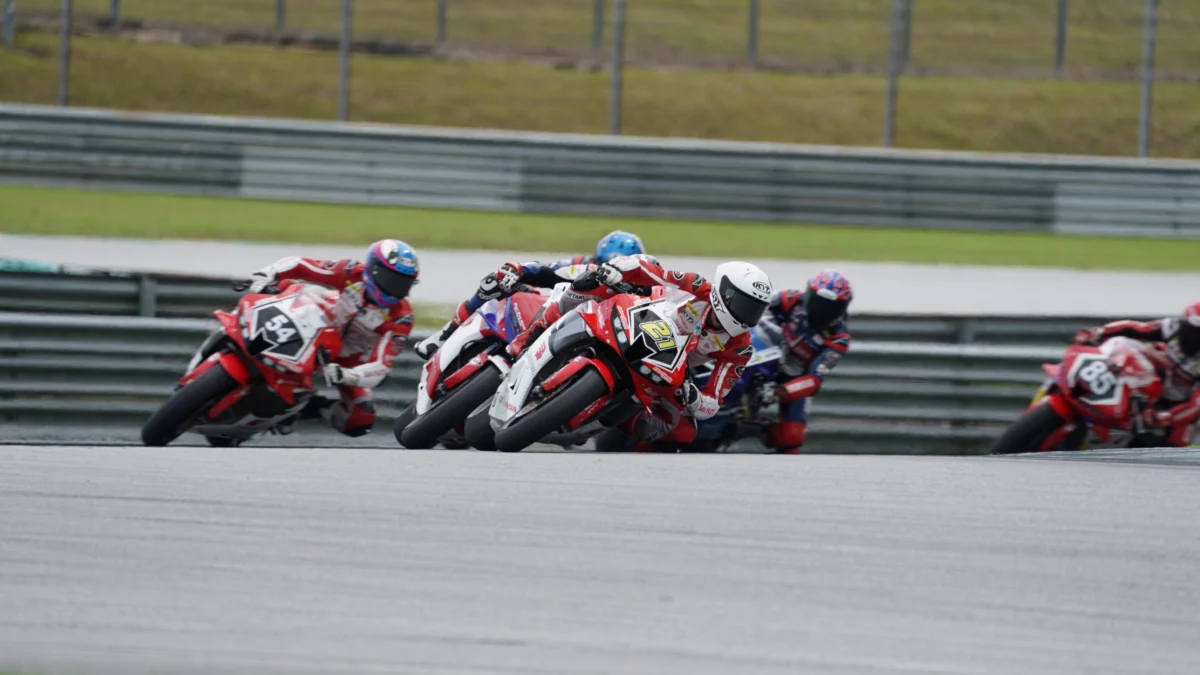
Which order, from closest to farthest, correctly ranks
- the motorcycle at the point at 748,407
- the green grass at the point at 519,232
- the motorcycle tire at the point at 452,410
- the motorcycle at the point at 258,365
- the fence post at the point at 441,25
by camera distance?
the motorcycle tire at the point at 452,410, the motorcycle at the point at 258,365, the motorcycle at the point at 748,407, the green grass at the point at 519,232, the fence post at the point at 441,25

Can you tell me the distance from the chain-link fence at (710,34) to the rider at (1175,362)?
35.5ft

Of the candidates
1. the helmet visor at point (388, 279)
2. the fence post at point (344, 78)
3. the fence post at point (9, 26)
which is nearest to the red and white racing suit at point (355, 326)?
the helmet visor at point (388, 279)

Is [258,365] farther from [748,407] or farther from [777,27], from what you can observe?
[777,27]

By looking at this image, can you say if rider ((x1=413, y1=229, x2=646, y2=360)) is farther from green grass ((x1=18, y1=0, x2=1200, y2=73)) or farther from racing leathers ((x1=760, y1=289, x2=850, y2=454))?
green grass ((x1=18, y1=0, x2=1200, y2=73))

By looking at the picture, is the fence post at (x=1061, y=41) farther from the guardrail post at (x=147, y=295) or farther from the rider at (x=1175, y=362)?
the guardrail post at (x=147, y=295)

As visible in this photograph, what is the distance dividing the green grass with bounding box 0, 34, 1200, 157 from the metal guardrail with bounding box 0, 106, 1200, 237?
4.98m

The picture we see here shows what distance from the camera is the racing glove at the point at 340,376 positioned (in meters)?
8.55

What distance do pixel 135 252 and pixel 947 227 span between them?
8.50m

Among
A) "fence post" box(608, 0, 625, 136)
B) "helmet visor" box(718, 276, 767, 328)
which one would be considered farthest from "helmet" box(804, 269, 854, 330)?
"fence post" box(608, 0, 625, 136)

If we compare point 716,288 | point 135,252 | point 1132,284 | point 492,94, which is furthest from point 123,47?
point 716,288

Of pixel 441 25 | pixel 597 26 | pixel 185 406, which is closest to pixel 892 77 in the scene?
pixel 597 26

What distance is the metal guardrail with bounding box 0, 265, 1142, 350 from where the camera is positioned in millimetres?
9586

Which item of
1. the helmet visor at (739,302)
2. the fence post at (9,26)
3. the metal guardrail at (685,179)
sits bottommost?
the helmet visor at (739,302)

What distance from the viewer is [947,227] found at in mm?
17000
